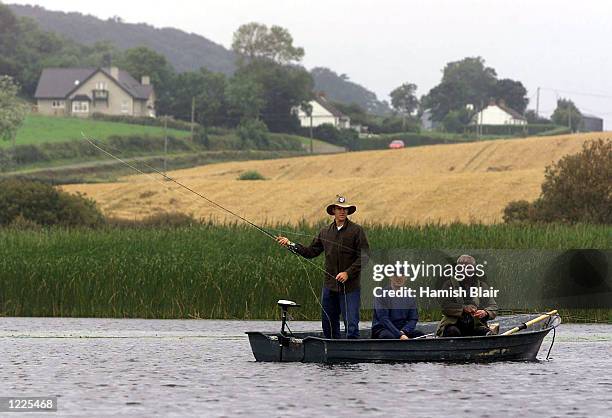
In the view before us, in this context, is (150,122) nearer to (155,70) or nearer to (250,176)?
(155,70)

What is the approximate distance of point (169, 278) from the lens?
33.1m

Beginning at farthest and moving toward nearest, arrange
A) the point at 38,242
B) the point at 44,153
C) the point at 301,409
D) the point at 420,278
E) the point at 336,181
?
the point at 44,153, the point at 336,181, the point at 38,242, the point at 420,278, the point at 301,409

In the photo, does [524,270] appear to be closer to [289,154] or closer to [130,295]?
[130,295]

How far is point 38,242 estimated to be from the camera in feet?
122

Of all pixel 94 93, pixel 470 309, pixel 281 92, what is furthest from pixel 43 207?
pixel 94 93

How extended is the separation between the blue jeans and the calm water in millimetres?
612

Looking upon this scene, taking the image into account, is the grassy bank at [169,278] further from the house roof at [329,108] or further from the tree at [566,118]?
the house roof at [329,108]

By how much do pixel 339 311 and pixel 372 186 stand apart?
6650cm

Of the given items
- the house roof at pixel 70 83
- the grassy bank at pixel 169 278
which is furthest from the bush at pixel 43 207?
the house roof at pixel 70 83

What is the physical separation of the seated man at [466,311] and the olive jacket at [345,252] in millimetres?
1560

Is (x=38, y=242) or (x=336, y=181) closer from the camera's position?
(x=38, y=242)

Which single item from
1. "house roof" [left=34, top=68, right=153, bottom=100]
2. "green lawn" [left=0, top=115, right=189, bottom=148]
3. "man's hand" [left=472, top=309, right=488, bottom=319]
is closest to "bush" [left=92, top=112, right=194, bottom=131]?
"green lawn" [left=0, top=115, right=189, bottom=148]

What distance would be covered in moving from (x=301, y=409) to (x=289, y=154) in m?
116

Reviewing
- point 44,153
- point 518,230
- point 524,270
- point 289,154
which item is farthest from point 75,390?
point 289,154
